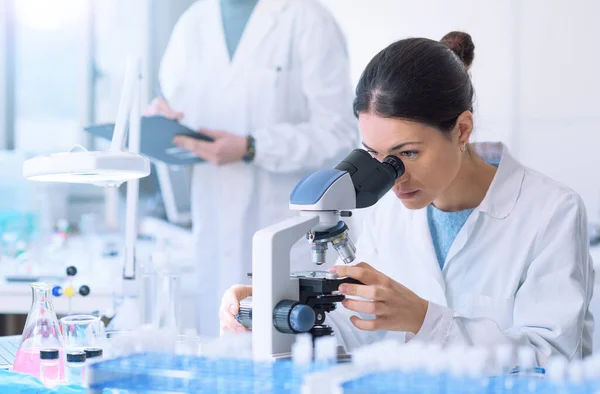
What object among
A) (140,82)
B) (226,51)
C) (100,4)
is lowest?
(140,82)

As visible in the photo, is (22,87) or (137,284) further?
(22,87)

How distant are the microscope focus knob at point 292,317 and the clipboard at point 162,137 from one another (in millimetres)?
1317

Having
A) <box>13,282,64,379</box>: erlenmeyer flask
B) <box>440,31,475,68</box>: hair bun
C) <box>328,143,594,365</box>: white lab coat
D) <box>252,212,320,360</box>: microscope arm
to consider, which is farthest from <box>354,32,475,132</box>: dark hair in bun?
<box>13,282,64,379</box>: erlenmeyer flask

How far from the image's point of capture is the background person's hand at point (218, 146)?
8.89 feet

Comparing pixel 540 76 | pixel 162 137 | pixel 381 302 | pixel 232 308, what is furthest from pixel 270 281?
pixel 540 76

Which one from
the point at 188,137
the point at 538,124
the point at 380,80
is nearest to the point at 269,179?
the point at 188,137

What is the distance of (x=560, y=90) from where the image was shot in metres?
4.09

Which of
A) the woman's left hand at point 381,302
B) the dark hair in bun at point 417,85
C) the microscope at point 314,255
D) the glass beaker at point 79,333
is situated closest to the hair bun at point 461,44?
the dark hair in bun at point 417,85

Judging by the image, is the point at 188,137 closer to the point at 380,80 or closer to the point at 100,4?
the point at 380,80

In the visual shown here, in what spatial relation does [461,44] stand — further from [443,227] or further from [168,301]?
[168,301]

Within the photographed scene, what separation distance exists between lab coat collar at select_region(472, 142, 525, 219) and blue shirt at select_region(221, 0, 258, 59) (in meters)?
1.45

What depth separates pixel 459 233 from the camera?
5.91 feet

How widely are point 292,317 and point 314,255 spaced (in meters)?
0.17

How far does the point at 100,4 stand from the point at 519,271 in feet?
11.0
